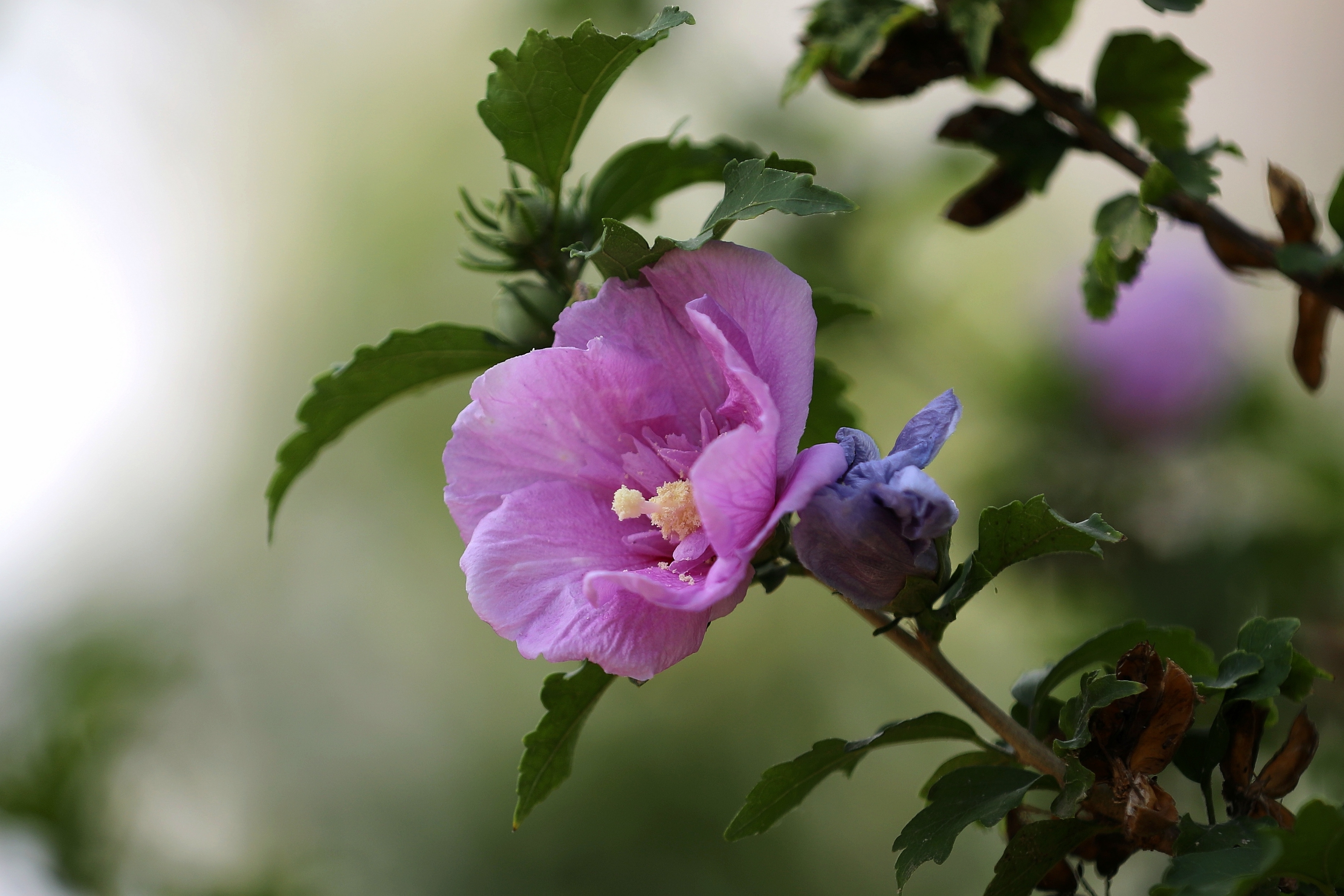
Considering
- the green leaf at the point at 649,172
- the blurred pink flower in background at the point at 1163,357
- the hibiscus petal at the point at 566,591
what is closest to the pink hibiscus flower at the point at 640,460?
the hibiscus petal at the point at 566,591

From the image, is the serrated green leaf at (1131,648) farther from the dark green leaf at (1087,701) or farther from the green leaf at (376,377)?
the green leaf at (376,377)

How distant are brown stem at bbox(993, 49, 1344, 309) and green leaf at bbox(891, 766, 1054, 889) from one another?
24 cm

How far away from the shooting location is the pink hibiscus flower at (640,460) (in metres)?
0.26

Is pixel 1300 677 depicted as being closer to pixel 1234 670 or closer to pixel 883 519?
pixel 1234 670

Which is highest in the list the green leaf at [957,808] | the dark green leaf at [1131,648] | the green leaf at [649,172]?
the green leaf at [649,172]

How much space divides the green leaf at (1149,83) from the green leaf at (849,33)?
0.30ft

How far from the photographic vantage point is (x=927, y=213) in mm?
1093

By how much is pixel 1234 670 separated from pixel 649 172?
0.27m

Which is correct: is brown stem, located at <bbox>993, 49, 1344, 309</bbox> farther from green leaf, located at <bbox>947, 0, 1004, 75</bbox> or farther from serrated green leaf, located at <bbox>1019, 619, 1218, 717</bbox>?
serrated green leaf, located at <bbox>1019, 619, 1218, 717</bbox>

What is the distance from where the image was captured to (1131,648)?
0.37m

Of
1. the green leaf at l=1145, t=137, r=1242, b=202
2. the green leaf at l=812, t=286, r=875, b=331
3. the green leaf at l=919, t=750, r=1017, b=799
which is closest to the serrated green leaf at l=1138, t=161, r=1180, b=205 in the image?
the green leaf at l=1145, t=137, r=1242, b=202

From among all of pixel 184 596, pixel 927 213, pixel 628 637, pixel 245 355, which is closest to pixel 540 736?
pixel 628 637

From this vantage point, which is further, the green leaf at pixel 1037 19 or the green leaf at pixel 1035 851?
the green leaf at pixel 1037 19

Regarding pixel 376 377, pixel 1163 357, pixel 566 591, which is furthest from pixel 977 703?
pixel 1163 357
